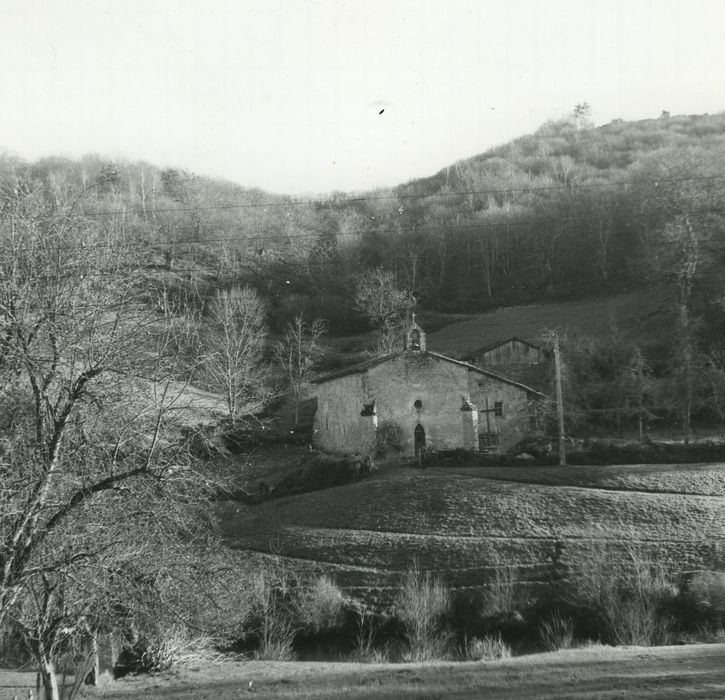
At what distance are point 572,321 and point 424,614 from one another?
44.3 meters

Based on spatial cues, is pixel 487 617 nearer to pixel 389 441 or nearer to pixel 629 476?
pixel 629 476

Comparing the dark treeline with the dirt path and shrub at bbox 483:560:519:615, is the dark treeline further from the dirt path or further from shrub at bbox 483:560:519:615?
the dirt path

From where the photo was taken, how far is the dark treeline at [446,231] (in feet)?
225

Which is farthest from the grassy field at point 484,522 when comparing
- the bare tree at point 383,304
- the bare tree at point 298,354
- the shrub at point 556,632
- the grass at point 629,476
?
the bare tree at point 383,304

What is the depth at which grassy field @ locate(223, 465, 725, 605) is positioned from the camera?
25.1 metres

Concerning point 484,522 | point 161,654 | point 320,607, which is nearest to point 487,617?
point 320,607

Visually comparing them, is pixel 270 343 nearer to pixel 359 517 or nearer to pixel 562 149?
pixel 359 517

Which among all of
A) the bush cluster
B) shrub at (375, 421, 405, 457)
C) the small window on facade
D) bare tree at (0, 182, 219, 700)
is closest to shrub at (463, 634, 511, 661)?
the bush cluster

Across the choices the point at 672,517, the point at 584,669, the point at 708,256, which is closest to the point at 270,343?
the point at 708,256

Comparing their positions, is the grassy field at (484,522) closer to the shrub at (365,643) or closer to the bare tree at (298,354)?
the shrub at (365,643)

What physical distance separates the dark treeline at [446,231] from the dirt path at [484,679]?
1822 inches

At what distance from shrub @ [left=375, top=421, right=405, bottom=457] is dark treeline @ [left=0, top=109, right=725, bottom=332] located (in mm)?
29094

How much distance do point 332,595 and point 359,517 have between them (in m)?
7.73

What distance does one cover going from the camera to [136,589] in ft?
34.8
